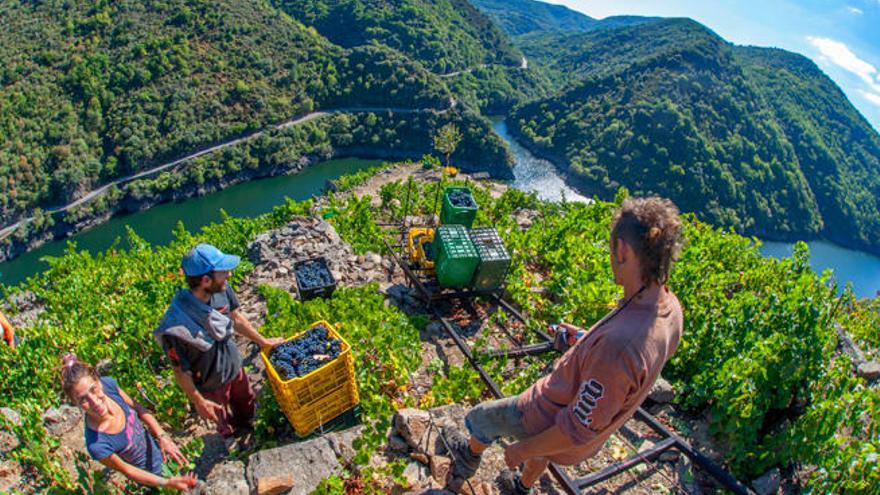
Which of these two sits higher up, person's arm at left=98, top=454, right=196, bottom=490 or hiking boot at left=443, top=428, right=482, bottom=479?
hiking boot at left=443, top=428, right=482, bottom=479

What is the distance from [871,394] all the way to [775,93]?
95.3 m

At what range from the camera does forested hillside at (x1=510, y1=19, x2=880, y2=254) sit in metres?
52.1

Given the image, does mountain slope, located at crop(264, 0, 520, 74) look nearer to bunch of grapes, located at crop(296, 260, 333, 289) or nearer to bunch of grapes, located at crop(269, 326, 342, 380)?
bunch of grapes, located at crop(296, 260, 333, 289)

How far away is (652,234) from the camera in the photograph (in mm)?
1965

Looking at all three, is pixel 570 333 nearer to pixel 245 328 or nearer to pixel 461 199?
pixel 245 328

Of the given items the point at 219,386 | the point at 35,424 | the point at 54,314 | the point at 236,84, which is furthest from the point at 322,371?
the point at 236,84

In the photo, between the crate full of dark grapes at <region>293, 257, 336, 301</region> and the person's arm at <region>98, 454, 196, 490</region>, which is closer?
the person's arm at <region>98, 454, 196, 490</region>

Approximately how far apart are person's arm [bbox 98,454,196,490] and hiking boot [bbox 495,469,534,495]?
2.33 meters

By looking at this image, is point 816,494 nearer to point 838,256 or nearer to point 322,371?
point 322,371

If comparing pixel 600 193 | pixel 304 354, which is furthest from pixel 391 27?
pixel 304 354

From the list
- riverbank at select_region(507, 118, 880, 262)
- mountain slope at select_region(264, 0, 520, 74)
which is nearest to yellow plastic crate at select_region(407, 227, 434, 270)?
riverbank at select_region(507, 118, 880, 262)

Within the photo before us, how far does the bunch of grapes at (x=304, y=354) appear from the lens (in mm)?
3895

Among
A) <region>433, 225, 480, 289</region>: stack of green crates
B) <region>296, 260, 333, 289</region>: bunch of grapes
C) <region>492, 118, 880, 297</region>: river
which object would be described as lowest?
<region>492, 118, 880, 297</region>: river

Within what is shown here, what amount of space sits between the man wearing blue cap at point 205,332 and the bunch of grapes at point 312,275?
8.18 ft
